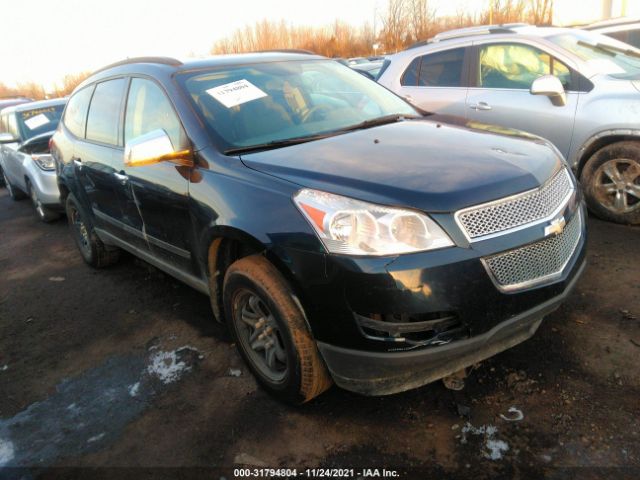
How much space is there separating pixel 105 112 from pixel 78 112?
2.64ft

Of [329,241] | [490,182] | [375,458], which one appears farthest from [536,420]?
[329,241]

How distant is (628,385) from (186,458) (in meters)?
2.20

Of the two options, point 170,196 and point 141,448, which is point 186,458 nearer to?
point 141,448

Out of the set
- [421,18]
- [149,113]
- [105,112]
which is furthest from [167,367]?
[421,18]

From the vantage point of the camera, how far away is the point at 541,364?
2738mm

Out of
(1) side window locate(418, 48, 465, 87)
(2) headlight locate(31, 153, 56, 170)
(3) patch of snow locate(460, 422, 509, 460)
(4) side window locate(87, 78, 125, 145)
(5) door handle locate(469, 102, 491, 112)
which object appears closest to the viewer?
(3) patch of snow locate(460, 422, 509, 460)

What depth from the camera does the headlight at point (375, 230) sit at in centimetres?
208

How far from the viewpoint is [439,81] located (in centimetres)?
580

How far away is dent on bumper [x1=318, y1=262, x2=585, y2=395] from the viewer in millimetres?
2127

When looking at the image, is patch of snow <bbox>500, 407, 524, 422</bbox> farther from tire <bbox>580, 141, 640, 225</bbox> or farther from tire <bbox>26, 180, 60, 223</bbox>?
tire <bbox>26, 180, 60, 223</bbox>

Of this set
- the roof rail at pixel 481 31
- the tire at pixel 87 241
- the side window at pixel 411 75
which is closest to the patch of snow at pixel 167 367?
the tire at pixel 87 241

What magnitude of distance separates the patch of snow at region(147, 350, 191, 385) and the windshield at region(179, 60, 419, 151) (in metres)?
1.43

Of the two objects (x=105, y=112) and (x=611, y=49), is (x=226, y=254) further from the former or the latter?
(x=611, y=49)

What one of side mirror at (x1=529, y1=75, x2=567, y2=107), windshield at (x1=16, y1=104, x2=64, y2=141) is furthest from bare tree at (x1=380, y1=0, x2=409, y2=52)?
side mirror at (x1=529, y1=75, x2=567, y2=107)
